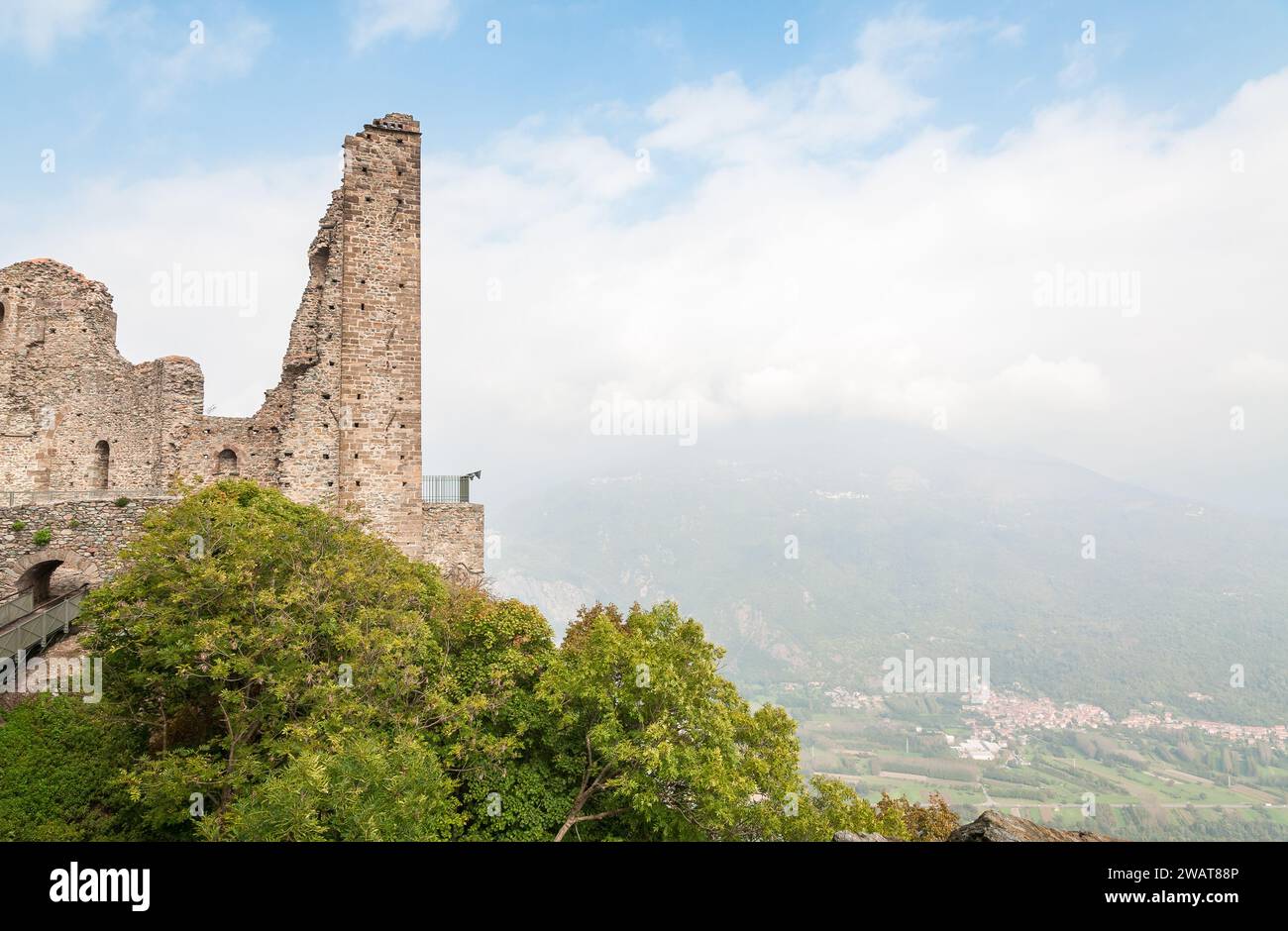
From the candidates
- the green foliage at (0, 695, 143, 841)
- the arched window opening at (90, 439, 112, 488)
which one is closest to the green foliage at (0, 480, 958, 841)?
the green foliage at (0, 695, 143, 841)

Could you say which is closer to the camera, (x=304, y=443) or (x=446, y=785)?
(x=446, y=785)

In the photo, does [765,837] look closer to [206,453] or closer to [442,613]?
[442,613]

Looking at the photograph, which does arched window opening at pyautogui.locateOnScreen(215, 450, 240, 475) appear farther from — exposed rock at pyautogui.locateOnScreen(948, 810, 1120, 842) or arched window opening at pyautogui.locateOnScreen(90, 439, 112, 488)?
exposed rock at pyautogui.locateOnScreen(948, 810, 1120, 842)

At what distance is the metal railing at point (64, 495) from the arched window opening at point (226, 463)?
11.4ft

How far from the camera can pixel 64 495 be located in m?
24.1

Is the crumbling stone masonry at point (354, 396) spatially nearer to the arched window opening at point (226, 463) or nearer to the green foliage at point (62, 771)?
the arched window opening at point (226, 463)

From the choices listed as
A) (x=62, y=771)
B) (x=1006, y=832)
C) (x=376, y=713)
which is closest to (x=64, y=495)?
(x=62, y=771)

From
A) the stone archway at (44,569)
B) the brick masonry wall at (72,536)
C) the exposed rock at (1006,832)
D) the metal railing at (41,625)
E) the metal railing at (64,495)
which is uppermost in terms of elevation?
the metal railing at (64,495)

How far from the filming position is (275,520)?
19.8 metres

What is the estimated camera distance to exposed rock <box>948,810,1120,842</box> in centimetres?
870

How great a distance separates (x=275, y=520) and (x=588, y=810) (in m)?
11.3

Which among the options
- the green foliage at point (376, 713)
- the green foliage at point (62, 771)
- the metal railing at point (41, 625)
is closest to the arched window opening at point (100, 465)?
the metal railing at point (41, 625)

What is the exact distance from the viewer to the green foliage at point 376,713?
15.4 metres
